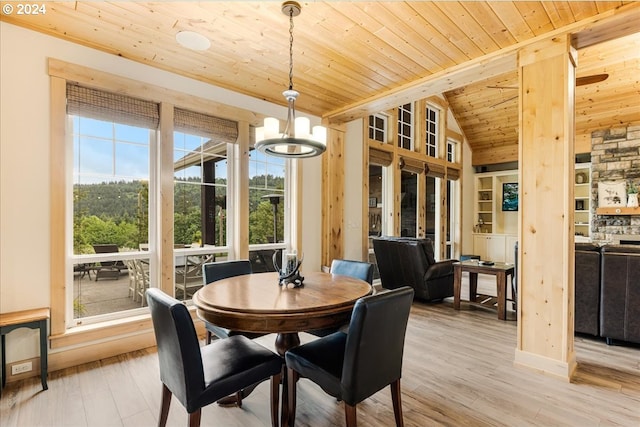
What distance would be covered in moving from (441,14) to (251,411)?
10.4ft

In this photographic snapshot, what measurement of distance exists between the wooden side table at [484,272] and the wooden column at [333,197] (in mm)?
1658

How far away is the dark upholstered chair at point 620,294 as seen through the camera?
3.02 m

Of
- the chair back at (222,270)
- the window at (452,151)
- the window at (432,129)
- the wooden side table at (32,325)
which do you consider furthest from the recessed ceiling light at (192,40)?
the window at (452,151)

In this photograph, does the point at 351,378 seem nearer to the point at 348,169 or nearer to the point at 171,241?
the point at 171,241

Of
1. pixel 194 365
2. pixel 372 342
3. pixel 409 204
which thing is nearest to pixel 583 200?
pixel 409 204

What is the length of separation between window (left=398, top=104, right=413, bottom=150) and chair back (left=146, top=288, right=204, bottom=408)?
5580 millimetres

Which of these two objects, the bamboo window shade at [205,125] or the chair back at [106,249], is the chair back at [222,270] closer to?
the chair back at [106,249]

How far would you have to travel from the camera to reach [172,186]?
3.42 meters

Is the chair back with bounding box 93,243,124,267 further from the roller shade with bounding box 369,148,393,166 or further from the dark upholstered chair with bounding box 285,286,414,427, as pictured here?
the roller shade with bounding box 369,148,393,166

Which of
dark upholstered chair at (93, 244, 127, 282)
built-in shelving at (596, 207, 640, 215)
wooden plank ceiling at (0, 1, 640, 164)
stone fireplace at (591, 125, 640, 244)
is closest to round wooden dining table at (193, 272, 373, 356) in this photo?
dark upholstered chair at (93, 244, 127, 282)

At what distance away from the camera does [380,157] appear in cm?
587

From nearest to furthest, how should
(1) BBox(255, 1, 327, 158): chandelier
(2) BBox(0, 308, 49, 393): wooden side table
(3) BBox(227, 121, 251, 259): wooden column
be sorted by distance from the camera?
(1) BBox(255, 1, 327, 158): chandelier < (2) BBox(0, 308, 49, 393): wooden side table < (3) BBox(227, 121, 251, 259): wooden column

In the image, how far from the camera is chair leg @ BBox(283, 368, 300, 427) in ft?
6.26

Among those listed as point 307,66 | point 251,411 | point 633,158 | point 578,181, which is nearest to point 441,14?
point 307,66
